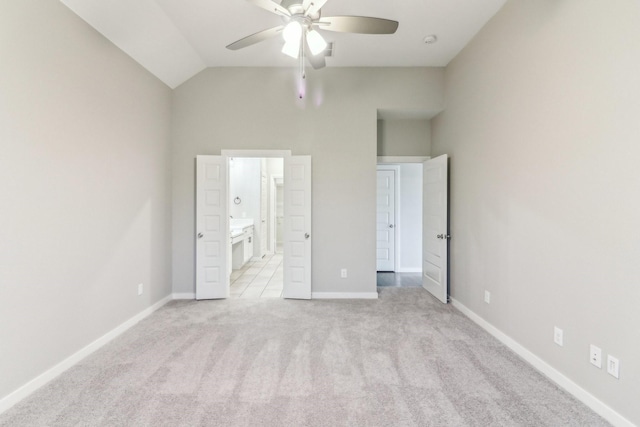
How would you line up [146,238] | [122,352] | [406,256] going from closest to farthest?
[122,352], [146,238], [406,256]

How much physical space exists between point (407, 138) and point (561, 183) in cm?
264

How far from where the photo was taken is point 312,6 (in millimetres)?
2039

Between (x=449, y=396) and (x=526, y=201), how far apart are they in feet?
5.51

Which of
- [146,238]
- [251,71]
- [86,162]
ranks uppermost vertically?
[251,71]

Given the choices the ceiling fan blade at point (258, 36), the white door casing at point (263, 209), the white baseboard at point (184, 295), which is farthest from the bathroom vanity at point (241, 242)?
the ceiling fan blade at point (258, 36)

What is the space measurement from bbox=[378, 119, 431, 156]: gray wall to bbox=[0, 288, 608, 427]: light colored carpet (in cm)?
249

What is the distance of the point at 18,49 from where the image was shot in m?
1.97

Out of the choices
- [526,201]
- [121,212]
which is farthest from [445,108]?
[121,212]

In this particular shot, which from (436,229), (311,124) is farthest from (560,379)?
(311,124)

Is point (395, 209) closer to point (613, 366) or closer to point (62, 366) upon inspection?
point (613, 366)

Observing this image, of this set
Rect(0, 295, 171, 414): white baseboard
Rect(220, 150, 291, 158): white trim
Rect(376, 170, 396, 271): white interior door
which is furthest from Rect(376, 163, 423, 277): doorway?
Rect(0, 295, 171, 414): white baseboard

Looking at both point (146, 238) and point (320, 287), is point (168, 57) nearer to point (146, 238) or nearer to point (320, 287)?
point (146, 238)

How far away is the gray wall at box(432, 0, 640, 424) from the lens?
171 cm

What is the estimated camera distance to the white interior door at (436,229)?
3.90 metres
